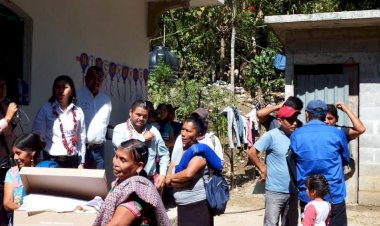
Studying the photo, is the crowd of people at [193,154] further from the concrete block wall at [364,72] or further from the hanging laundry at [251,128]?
the hanging laundry at [251,128]

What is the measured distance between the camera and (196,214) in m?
4.85

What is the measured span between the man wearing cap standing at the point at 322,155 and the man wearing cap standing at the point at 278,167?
0.40m

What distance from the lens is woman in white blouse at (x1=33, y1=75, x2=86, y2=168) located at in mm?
5312

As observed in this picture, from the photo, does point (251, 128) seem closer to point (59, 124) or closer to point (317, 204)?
point (59, 124)

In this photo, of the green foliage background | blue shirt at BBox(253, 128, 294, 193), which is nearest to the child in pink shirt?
blue shirt at BBox(253, 128, 294, 193)

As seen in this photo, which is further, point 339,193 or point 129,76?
point 129,76

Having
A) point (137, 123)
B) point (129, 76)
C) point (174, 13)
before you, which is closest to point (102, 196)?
point (137, 123)

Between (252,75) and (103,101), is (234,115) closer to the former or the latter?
(103,101)

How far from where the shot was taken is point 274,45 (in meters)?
20.4

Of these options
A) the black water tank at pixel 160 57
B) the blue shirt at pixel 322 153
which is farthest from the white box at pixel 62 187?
the black water tank at pixel 160 57

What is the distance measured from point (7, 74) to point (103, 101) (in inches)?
40.7

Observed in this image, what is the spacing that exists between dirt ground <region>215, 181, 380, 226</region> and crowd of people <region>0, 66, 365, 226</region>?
2.70 metres

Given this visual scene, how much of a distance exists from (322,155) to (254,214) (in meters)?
4.29

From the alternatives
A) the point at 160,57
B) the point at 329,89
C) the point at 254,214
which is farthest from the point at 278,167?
the point at 160,57
